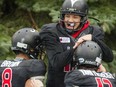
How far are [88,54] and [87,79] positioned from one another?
1.11 feet

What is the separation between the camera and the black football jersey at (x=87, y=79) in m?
4.80

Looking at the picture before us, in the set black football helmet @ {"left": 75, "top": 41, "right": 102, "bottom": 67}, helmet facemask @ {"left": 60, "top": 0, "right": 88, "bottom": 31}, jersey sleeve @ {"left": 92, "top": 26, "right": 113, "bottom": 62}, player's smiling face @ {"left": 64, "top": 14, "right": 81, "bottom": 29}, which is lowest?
black football helmet @ {"left": 75, "top": 41, "right": 102, "bottom": 67}

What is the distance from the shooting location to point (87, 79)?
4812 mm

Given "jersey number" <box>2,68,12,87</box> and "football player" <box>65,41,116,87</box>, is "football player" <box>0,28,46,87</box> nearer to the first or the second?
"jersey number" <box>2,68,12,87</box>

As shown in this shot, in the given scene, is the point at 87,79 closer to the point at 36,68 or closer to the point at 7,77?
the point at 36,68

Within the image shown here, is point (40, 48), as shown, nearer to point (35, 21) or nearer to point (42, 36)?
point (42, 36)

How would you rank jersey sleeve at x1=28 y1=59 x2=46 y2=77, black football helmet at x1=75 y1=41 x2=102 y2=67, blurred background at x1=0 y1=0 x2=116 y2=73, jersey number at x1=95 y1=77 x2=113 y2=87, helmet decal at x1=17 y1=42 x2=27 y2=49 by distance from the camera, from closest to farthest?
jersey number at x1=95 y1=77 x2=113 y2=87
black football helmet at x1=75 y1=41 x2=102 y2=67
jersey sleeve at x1=28 y1=59 x2=46 y2=77
helmet decal at x1=17 y1=42 x2=27 y2=49
blurred background at x1=0 y1=0 x2=116 y2=73

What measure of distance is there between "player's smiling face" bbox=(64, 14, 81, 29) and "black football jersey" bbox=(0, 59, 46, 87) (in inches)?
21.0

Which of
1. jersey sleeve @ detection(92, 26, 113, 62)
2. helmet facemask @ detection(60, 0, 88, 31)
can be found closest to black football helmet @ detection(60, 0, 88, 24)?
helmet facemask @ detection(60, 0, 88, 31)

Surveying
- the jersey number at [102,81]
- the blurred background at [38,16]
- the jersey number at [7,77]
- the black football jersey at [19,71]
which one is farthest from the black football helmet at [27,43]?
the blurred background at [38,16]

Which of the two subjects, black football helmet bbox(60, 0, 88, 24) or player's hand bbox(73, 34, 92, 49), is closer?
player's hand bbox(73, 34, 92, 49)

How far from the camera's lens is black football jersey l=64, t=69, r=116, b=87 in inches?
189

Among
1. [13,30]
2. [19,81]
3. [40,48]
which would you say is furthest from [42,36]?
[13,30]

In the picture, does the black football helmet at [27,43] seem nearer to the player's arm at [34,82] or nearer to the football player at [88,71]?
the player's arm at [34,82]
